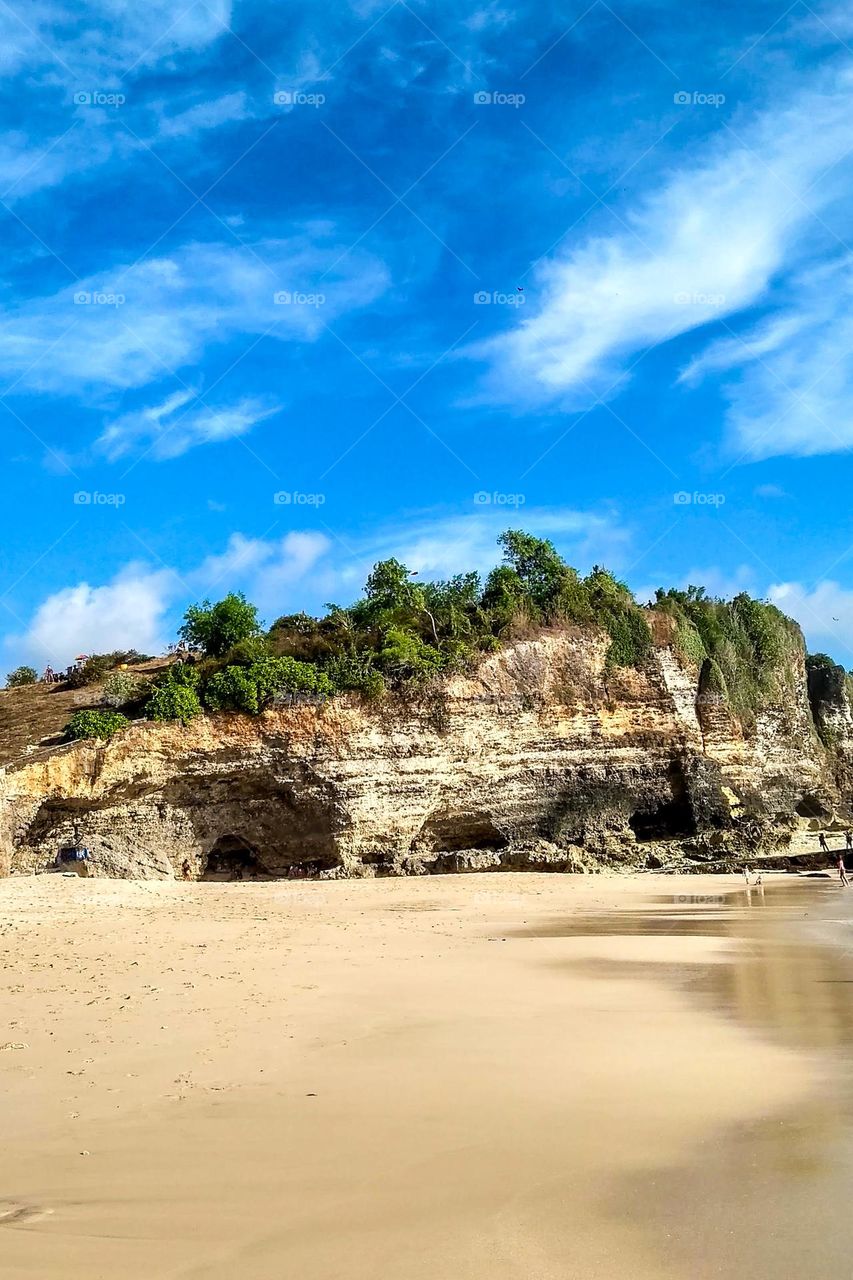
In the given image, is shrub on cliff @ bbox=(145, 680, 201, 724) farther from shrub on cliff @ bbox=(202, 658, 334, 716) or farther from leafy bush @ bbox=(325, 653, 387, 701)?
leafy bush @ bbox=(325, 653, 387, 701)

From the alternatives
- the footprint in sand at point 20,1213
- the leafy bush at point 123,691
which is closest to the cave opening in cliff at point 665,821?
the leafy bush at point 123,691

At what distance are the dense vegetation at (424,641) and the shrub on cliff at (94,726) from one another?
14cm

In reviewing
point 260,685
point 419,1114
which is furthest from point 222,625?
point 419,1114

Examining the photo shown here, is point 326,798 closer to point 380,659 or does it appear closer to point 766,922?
point 380,659

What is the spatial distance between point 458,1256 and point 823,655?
153 feet

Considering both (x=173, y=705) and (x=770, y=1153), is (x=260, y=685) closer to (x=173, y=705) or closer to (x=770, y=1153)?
(x=173, y=705)

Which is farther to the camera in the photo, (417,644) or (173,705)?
(417,644)

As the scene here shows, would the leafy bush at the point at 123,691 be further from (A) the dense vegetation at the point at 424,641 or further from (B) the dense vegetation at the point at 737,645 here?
(B) the dense vegetation at the point at 737,645

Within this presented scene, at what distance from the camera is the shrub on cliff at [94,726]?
28922 mm

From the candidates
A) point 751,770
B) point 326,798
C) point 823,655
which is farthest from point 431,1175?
point 823,655

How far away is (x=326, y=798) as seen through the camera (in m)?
30.2

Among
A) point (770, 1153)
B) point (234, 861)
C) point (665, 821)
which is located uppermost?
point (665, 821)

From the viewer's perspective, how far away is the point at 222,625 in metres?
33.4

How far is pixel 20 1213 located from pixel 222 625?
99.5ft
